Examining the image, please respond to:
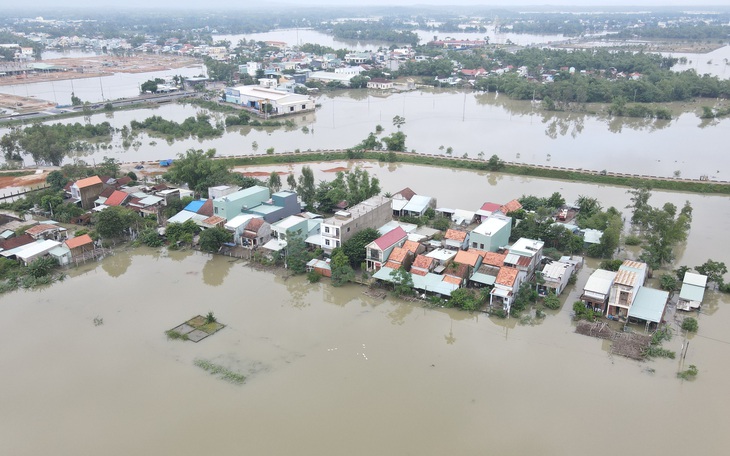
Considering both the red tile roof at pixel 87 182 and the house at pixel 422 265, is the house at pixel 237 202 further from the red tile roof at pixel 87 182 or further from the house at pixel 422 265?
the house at pixel 422 265

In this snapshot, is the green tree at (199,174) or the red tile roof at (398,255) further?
the green tree at (199,174)

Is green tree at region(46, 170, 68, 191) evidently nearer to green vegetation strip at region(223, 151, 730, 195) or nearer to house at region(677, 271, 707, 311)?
green vegetation strip at region(223, 151, 730, 195)

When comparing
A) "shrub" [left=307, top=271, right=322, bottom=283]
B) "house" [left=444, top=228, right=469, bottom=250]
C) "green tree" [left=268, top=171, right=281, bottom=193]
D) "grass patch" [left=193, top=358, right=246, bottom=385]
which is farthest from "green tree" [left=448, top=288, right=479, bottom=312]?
"green tree" [left=268, top=171, right=281, bottom=193]

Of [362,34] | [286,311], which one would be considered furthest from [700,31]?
[286,311]

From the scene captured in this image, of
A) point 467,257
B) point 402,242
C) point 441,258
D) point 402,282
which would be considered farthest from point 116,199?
point 467,257

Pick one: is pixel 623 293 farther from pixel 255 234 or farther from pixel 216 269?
pixel 216 269

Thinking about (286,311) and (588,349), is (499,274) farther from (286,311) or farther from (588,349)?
(286,311)

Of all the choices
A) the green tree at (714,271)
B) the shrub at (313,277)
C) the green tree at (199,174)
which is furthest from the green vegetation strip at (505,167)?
the shrub at (313,277)
